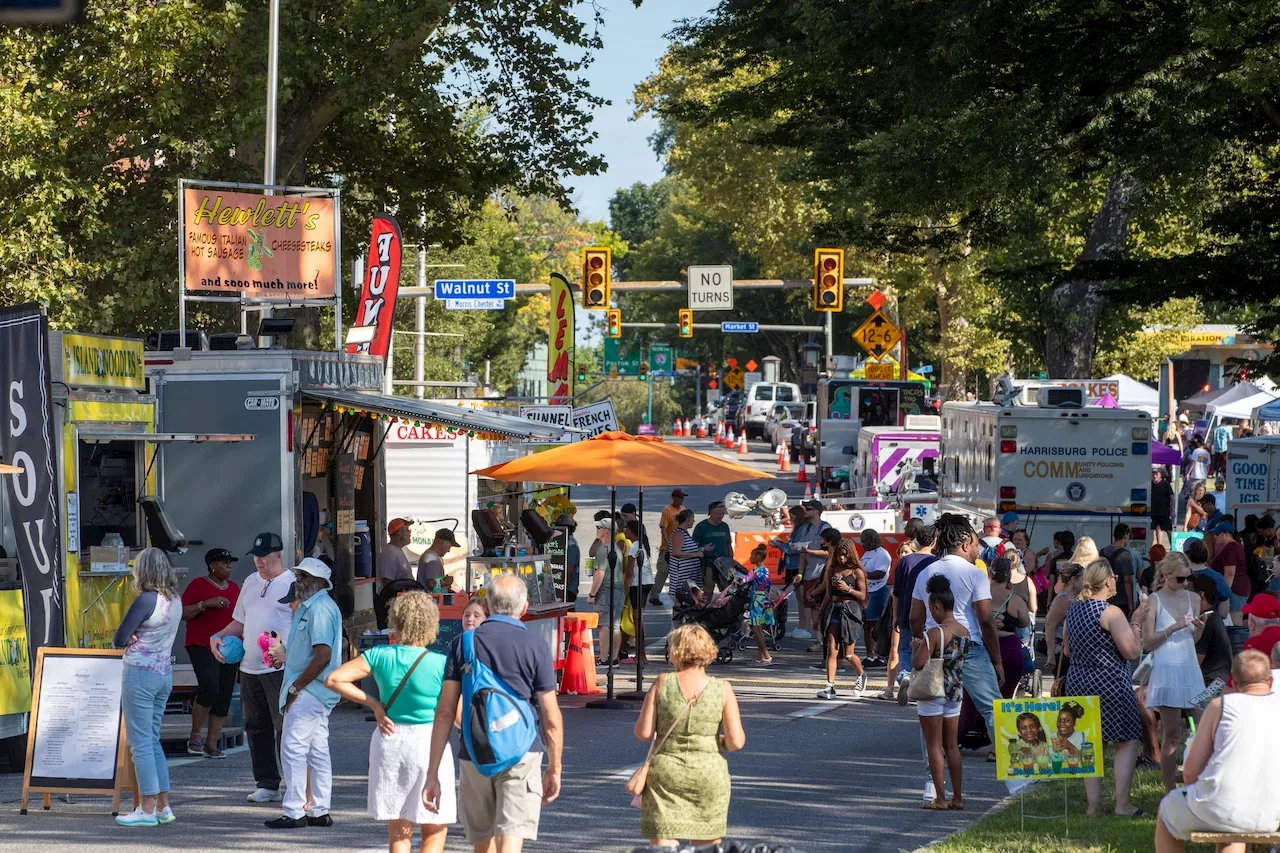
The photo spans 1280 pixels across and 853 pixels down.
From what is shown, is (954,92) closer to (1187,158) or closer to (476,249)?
(1187,158)

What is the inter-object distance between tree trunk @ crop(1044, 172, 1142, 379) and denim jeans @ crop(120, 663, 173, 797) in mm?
19429

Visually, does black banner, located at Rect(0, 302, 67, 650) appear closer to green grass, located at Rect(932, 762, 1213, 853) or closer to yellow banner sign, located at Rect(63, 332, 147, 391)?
yellow banner sign, located at Rect(63, 332, 147, 391)

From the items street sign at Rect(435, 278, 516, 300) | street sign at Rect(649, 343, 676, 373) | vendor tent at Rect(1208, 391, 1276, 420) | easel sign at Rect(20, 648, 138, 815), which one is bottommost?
easel sign at Rect(20, 648, 138, 815)

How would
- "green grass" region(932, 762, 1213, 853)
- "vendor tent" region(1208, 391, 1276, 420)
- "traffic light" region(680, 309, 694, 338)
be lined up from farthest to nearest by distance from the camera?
"traffic light" region(680, 309, 694, 338) < "vendor tent" region(1208, 391, 1276, 420) < "green grass" region(932, 762, 1213, 853)

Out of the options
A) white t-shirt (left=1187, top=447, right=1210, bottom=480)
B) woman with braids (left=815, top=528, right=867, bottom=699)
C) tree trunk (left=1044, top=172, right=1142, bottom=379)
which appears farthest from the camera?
white t-shirt (left=1187, top=447, right=1210, bottom=480)

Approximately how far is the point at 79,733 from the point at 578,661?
6396 millimetres

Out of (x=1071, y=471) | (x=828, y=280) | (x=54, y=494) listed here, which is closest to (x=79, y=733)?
(x=54, y=494)

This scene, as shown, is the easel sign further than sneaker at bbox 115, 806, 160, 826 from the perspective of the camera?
Yes

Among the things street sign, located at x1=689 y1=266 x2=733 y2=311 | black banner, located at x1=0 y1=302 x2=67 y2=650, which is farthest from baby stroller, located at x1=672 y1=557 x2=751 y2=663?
street sign, located at x1=689 y1=266 x2=733 y2=311

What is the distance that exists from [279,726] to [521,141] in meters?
18.6

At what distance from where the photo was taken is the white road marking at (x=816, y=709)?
50.5 feet

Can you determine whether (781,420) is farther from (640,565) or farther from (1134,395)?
(640,565)

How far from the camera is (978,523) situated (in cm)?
2248

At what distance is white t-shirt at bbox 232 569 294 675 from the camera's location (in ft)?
36.6
